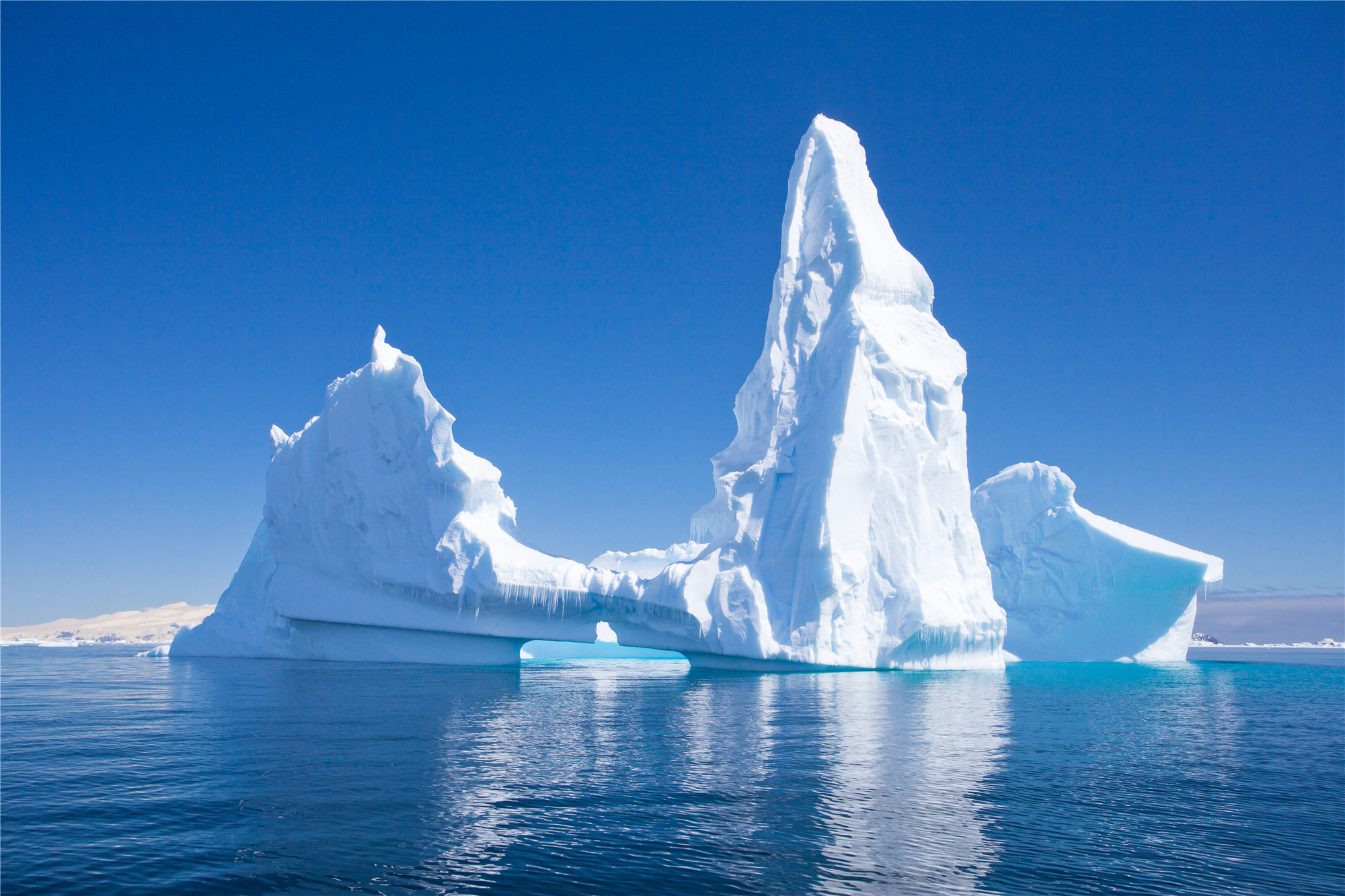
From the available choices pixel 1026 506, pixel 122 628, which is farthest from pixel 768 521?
pixel 122 628

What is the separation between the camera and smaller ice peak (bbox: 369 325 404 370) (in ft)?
87.9

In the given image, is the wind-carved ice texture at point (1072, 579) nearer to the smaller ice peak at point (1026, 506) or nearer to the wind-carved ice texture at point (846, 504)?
the smaller ice peak at point (1026, 506)

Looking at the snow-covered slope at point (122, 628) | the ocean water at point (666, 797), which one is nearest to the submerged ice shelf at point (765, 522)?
the ocean water at point (666, 797)

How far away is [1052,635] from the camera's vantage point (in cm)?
3544

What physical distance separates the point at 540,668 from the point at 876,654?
43.2 feet

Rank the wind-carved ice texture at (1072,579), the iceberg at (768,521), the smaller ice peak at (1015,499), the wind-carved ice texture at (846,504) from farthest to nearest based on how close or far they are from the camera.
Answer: the smaller ice peak at (1015,499) < the wind-carved ice texture at (1072,579) < the iceberg at (768,521) < the wind-carved ice texture at (846,504)

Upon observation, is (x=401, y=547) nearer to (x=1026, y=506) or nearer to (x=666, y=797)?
(x=666, y=797)

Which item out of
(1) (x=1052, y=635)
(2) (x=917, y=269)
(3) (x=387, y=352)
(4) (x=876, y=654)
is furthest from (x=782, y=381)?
(1) (x=1052, y=635)

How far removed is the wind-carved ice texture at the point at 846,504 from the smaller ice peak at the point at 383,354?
10.2 m

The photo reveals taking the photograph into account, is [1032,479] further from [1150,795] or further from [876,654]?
[1150,795]

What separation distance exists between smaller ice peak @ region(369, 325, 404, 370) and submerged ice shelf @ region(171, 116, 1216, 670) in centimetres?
7

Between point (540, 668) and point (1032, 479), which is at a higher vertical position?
point (1032, 479)

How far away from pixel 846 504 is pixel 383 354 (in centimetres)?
1490

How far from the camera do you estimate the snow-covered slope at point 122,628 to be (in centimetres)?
9106
